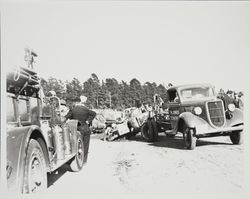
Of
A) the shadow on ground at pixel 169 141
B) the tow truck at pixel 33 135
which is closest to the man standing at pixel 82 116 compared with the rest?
the tow truck at pixel 33 135

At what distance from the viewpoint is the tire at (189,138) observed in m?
4.73

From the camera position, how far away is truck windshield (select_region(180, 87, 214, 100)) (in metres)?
4.60

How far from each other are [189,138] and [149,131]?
1.04 metres

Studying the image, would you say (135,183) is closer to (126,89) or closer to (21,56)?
(126,89)

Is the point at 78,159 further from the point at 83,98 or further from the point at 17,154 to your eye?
the point at 17,154

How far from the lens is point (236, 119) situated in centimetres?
456

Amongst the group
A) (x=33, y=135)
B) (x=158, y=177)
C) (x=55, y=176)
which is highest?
(x=33, y=135)

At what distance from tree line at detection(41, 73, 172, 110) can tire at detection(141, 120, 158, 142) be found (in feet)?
4.97

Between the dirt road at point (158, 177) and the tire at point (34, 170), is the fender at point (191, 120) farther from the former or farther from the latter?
the tire at point (34, 170)

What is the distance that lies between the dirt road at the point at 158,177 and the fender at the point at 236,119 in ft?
1.30

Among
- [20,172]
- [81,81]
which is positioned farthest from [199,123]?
[20,172]

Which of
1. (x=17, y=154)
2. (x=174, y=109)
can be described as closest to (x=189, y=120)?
(x=174, y=109)

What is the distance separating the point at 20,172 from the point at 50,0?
2172 millimetres

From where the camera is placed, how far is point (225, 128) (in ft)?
15.6
